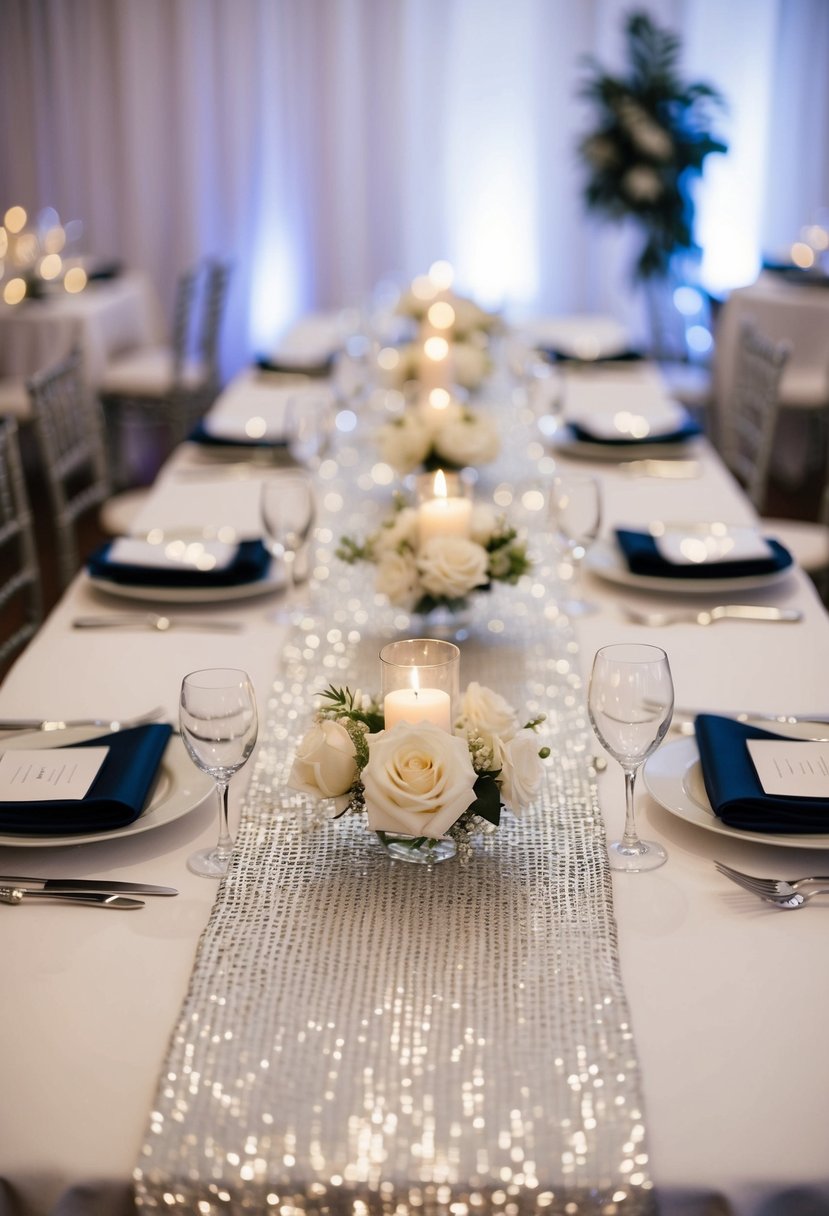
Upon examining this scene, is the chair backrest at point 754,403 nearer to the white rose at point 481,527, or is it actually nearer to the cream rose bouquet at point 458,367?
the cream rose bouquet at point 458,367

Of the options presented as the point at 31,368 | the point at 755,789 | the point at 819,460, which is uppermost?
the point at 755,789

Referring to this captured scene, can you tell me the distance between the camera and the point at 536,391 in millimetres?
2824

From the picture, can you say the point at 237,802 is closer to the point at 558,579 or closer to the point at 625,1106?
the point at 625,1106

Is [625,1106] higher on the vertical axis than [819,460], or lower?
higher

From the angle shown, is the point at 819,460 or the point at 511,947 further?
the point at 819,460

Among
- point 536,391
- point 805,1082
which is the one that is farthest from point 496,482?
point 805,1082

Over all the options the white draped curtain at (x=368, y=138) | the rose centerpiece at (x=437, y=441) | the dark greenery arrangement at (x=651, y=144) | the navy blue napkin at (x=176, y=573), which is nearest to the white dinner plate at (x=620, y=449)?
the rose centerpiece at (x=437, y=441)

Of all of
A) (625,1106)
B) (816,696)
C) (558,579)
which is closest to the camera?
(625,1106)

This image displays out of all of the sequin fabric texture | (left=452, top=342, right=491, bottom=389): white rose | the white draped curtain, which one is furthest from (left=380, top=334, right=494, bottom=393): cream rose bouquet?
the white draped curtain

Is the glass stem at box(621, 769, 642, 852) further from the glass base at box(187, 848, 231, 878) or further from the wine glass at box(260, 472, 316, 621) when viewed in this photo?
the wine glass at box(260, 472, 316, 621)

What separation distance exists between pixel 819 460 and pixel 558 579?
4.11m

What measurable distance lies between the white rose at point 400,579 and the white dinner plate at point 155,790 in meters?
0.36

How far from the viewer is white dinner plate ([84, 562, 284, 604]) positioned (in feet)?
6.16

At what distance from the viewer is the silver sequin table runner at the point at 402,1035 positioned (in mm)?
838
